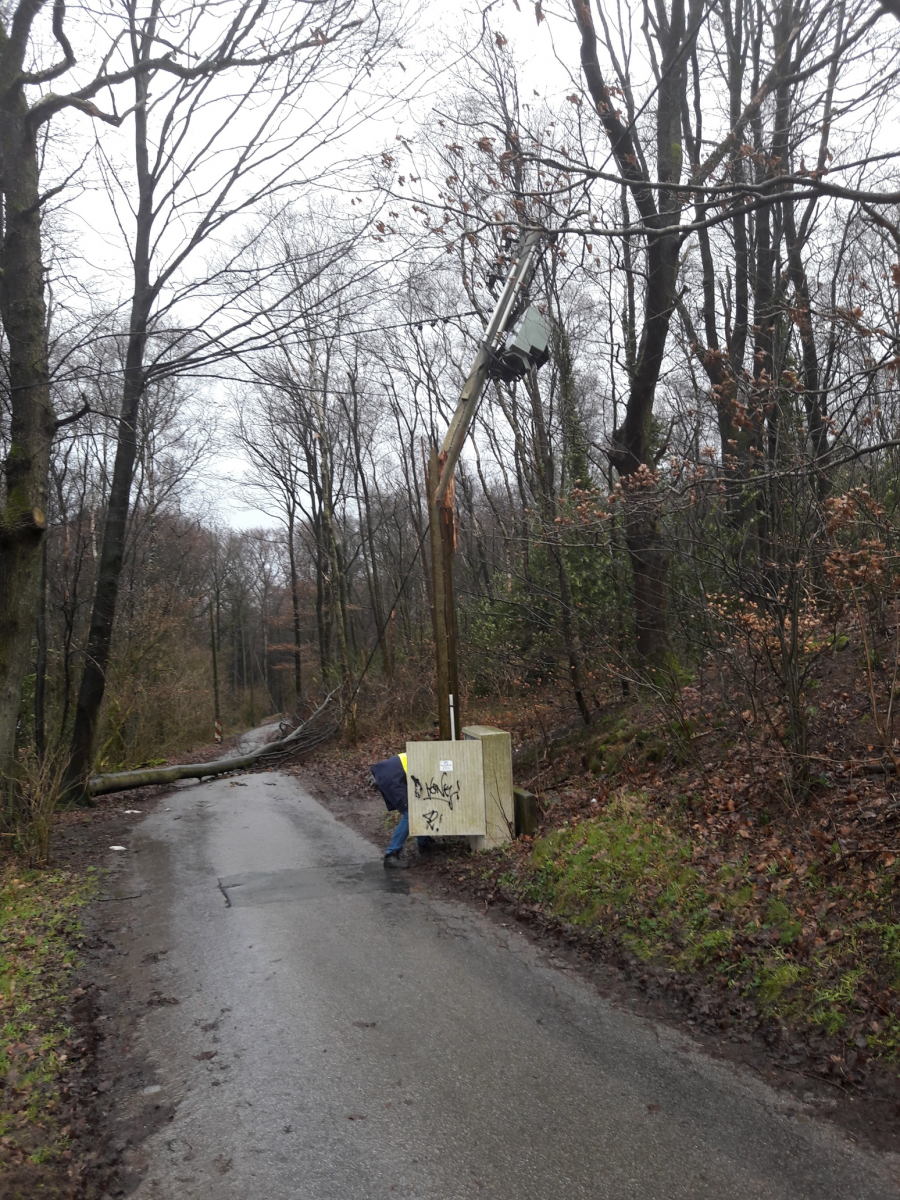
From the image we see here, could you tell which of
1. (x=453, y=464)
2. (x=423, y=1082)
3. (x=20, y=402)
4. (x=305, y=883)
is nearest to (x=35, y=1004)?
(x=423, y=1082)

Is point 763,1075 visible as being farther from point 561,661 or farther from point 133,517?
point 133,517

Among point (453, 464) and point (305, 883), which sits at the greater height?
point (453, 464)

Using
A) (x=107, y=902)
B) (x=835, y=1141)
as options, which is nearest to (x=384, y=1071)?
(x=835, y=1141)

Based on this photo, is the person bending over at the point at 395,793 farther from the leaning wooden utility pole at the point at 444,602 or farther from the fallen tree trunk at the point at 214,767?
the fallen tree trunk at the point at 214,767

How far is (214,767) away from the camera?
61.3 feet

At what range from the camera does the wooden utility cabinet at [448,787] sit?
8648 mm

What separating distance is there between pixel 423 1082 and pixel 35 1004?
115 inches

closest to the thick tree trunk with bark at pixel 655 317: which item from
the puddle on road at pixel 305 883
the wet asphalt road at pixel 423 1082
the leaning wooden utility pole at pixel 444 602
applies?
the leaning wooden utility pole at pixel 444 602

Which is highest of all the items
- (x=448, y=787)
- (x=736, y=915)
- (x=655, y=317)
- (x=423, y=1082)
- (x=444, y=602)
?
(x=655, y=317)

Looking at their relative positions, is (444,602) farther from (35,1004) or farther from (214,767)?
(214,767)

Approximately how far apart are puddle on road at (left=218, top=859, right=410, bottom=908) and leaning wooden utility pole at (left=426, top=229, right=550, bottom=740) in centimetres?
177

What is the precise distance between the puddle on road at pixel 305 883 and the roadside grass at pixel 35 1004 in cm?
146

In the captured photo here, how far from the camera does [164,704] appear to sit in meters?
30.2

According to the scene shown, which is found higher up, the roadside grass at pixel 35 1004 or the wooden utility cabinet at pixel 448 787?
the wooden utility cabinet at pixel 448 787
